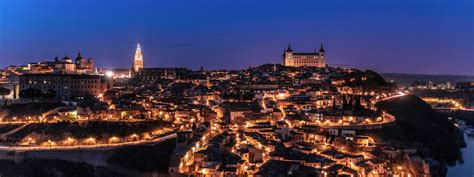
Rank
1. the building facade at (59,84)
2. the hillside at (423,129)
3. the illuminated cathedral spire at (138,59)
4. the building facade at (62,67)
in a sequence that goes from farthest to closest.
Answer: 1. the illuminated cathedral spire at (138,59)
2. the building facade at (62,67)
3. the building facade at (59,84)
4. the hillside at (423,129)

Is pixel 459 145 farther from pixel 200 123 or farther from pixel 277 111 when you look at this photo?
pixel 200 123

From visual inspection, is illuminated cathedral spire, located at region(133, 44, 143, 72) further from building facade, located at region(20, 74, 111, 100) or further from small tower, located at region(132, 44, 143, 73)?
building facade, located at region(20, 74, 111, 100)

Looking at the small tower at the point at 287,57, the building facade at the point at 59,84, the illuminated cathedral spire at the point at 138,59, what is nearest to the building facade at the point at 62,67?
the building facade at the point at 59,84

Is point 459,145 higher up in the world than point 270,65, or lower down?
lower down

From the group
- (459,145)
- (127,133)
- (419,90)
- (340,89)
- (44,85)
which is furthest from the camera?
(419,90)

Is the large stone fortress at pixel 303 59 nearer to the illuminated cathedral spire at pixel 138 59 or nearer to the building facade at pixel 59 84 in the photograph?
the illuminated cathedral spire at pixel 138 59

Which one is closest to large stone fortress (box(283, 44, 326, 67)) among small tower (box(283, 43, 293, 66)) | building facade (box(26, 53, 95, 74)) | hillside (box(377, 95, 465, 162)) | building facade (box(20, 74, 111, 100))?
small tower (box(283, 43, 293, 66))

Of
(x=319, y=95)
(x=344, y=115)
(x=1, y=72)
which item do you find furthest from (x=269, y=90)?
(x=1, y=72)
